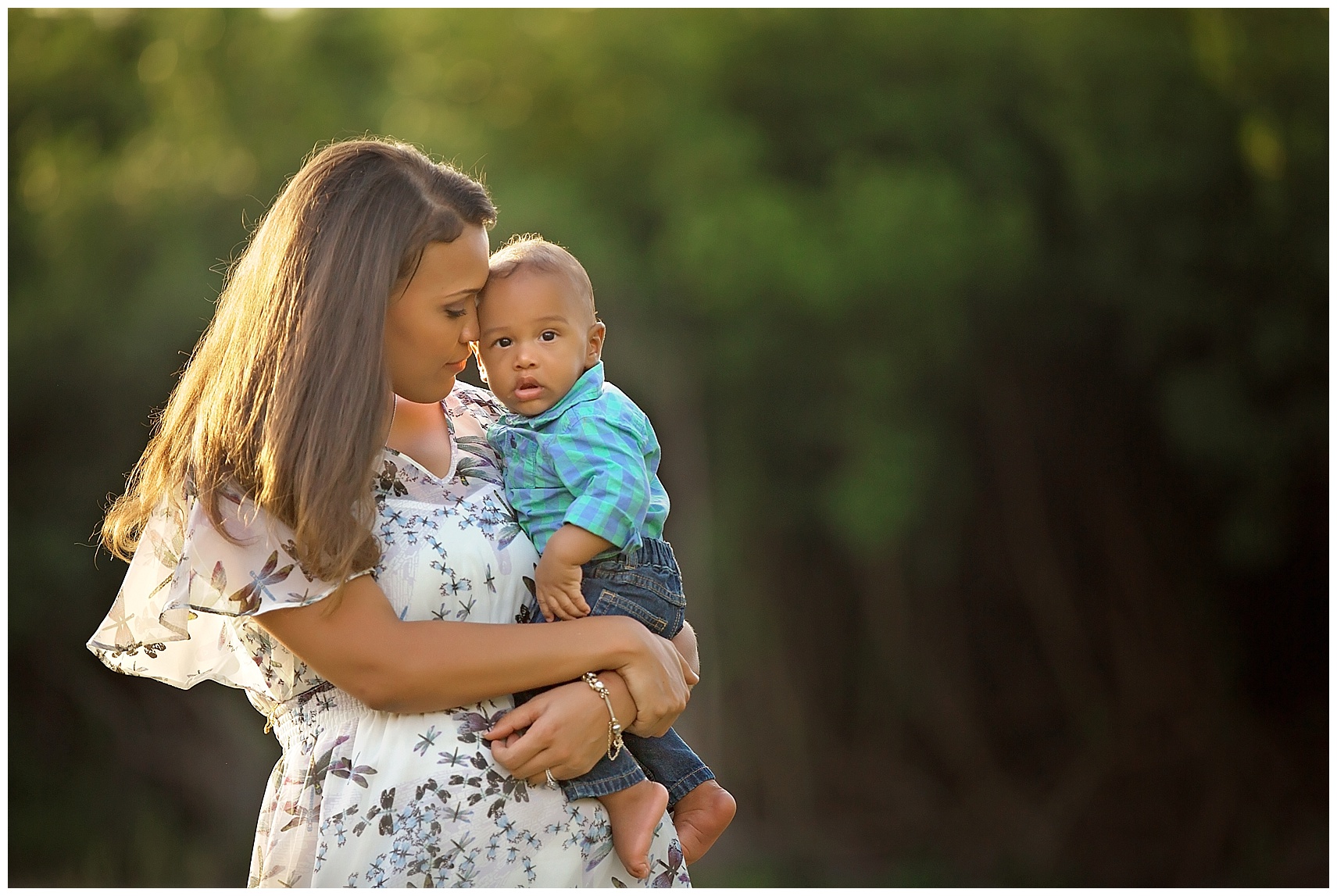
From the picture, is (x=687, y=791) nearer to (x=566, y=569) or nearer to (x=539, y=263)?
(x=566, y=569)

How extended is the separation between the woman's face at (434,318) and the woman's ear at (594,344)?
7.8 inches

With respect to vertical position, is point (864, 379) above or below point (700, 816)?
above

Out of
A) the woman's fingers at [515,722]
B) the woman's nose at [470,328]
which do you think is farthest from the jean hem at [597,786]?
the woman's nose at [470,328]

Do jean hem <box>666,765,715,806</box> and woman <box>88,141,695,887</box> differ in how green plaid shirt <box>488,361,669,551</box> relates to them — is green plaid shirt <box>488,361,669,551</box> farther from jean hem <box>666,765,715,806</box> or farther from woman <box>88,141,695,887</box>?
jean hem <box>666,765,715,806</box>

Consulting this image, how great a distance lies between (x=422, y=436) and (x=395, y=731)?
0.45 m

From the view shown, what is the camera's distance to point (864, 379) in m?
5.71

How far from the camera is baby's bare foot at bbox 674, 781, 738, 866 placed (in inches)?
79.5

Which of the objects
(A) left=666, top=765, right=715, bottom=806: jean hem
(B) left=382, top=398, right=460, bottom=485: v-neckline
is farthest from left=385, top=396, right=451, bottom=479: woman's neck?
(A) left=666, top=765, right=715, bottom=806: jean hem

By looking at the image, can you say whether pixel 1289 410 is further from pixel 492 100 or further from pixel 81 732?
pixel 81 732

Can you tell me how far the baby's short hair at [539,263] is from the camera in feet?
6.35

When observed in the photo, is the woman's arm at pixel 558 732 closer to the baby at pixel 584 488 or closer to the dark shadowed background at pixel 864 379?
the baby at pixel 584 488

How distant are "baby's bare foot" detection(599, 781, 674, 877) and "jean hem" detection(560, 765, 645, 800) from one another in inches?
0.5

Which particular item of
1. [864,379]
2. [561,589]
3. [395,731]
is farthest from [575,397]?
[864,379]

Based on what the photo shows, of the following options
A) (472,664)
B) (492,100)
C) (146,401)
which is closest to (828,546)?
(492,100)
